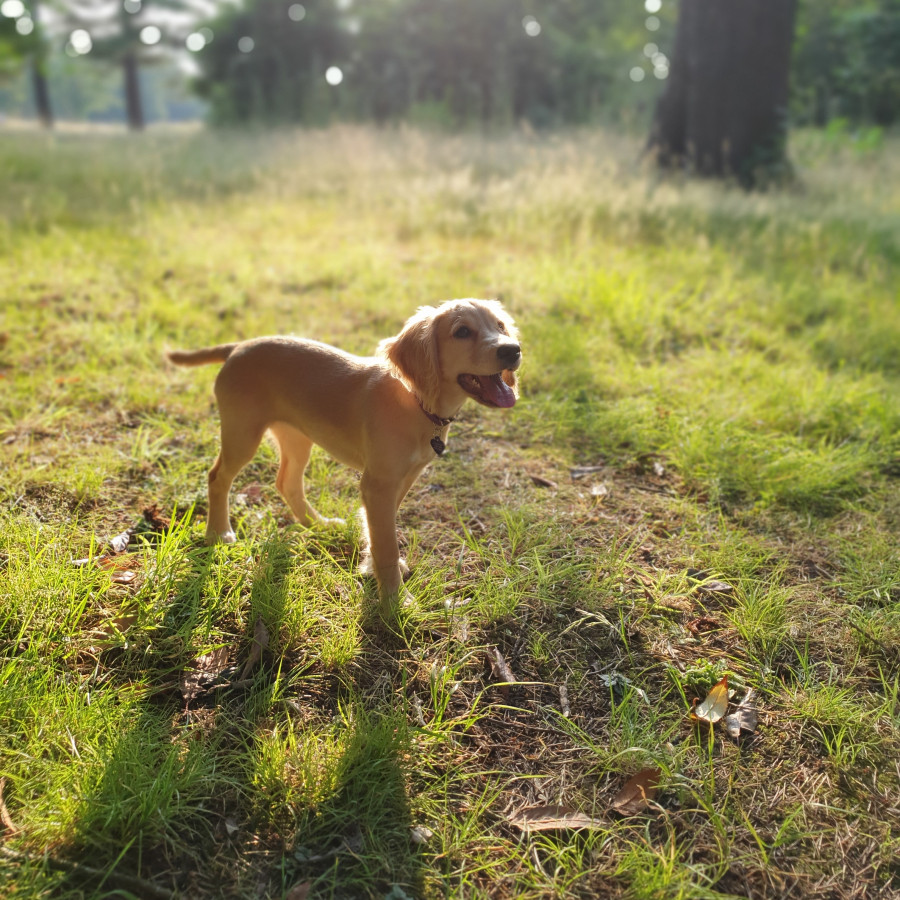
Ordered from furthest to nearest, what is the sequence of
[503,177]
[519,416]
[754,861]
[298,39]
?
[298,39] → [503,177] → [519,416] → [754,861]

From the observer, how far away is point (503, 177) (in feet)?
34.0

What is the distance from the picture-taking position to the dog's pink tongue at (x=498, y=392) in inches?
92.9

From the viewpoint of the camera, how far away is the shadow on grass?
65.1 inches

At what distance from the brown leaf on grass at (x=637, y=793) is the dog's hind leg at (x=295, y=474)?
1593 mm

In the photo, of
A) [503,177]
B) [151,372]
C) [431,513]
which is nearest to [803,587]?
[431,513]

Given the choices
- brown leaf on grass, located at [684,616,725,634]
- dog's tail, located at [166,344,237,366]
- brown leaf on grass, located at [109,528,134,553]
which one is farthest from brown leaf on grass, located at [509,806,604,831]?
dog's tail, located at [166,344,237,366]

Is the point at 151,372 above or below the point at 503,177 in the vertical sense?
below

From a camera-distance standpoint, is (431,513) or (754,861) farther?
(431,513)

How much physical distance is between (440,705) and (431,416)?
39.9 inches

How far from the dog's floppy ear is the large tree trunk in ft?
32.7

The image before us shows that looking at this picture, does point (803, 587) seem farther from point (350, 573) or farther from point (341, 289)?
point (341, 289)

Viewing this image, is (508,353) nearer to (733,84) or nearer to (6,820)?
(6,820)

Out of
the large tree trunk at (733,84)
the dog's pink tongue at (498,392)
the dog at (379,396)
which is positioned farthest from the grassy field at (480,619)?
the large tree trunk at (733,84)

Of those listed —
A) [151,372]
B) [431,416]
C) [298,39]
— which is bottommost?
[151,372]
